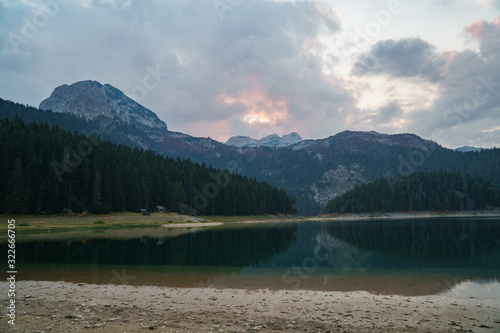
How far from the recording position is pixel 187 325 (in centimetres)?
1171

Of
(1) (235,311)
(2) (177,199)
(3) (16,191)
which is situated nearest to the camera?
(1) (235,311)

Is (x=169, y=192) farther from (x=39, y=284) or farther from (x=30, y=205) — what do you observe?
(x=39, y=284)

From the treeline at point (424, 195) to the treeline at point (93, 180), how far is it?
254ft

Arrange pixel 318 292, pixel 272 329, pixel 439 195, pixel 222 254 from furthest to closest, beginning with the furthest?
1. pixel 439 195
2. pixel 222 254
3. pixel 318 292
4. pixel 272 329

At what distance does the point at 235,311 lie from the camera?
14.1 metres

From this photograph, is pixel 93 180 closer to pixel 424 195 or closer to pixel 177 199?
pixel 177 199

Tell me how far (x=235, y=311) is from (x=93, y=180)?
93.6 m

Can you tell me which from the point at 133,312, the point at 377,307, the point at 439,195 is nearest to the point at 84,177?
the point at 133,312

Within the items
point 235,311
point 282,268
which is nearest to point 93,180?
point 282,268

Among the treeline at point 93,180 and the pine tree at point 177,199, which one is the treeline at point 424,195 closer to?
the treeline at point 93,180

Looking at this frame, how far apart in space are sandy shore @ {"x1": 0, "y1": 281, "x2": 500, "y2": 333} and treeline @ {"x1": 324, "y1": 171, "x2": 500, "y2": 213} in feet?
574

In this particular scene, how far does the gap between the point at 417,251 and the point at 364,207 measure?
150261mm

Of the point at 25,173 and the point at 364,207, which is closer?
the point at 25,173

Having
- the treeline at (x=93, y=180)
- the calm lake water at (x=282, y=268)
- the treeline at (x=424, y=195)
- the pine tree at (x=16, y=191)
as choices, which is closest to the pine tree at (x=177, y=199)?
the treeline at (x=93, y=180)
